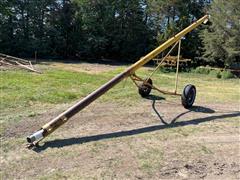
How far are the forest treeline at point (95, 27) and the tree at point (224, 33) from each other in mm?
3048

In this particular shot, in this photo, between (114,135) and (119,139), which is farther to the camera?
(114,135)

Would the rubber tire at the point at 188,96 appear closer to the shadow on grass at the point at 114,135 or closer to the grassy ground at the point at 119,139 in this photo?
the grassy ground at the point at 119,139

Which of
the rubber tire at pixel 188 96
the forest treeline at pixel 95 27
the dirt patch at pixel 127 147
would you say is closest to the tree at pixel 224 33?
the forest treeline at pixel 95 27

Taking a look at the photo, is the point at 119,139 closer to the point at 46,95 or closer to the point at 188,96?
the point at 188,96

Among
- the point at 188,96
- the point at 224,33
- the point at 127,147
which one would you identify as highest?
the point at 224,33

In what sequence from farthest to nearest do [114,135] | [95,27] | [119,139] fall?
1. [95,27]
2. [114,135]
3. [119,139]

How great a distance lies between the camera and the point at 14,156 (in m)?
4.93

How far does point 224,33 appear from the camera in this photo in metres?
23.8

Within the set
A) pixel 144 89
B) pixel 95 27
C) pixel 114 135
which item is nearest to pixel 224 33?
pixel 95 27

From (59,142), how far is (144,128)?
76.0 inches

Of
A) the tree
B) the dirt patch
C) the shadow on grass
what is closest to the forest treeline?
the tree

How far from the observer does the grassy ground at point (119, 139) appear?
15.5 ft

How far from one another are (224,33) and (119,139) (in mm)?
20059

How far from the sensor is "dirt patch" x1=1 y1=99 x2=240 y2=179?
4664 millimetres
